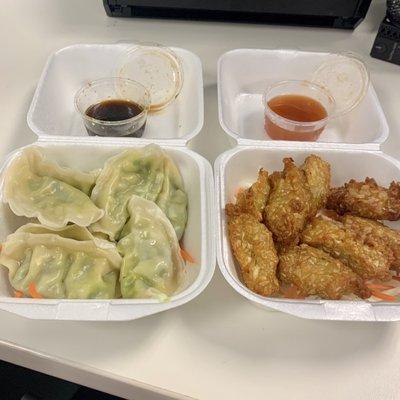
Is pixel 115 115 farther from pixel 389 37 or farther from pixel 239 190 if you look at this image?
pixel 389 37

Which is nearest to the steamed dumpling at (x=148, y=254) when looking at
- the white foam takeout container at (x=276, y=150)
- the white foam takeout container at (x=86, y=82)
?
the white foam takeout container at (x=276, y=150)

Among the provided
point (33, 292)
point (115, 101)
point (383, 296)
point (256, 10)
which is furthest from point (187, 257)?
point (256, 10)

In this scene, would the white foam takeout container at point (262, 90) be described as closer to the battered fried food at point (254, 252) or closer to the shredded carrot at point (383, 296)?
the battered fried food at point (254, 252)

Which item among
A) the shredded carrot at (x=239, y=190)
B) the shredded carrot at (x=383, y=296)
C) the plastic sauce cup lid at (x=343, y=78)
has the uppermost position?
the plastic sauce cup lid at (x=343, y=78)

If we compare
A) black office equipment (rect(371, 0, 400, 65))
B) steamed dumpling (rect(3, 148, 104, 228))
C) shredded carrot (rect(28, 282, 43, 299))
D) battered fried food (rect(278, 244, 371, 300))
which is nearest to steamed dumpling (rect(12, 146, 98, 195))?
steamed dumpling (rect(3, 148, 104, 228))

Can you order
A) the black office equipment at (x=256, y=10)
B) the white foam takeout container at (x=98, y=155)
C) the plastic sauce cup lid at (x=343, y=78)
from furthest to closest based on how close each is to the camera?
1. the black office equipment at (x=256, y=10)
2. the plastic sauce cup lid at (x=343, y=78)
3. the white foam takeout container at (x=98, y=155)

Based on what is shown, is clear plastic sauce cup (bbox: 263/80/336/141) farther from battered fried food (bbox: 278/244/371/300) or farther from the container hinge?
battered fried food (bbox: 278/244/371/300)

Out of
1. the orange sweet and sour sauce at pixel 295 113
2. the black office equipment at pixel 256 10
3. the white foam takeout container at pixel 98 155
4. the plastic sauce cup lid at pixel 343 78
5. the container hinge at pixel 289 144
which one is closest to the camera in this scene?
the white foam takeout container at pixel 98 155

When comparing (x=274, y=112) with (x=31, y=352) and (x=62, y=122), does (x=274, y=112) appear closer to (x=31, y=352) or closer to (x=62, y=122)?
(x=62, y=122)
